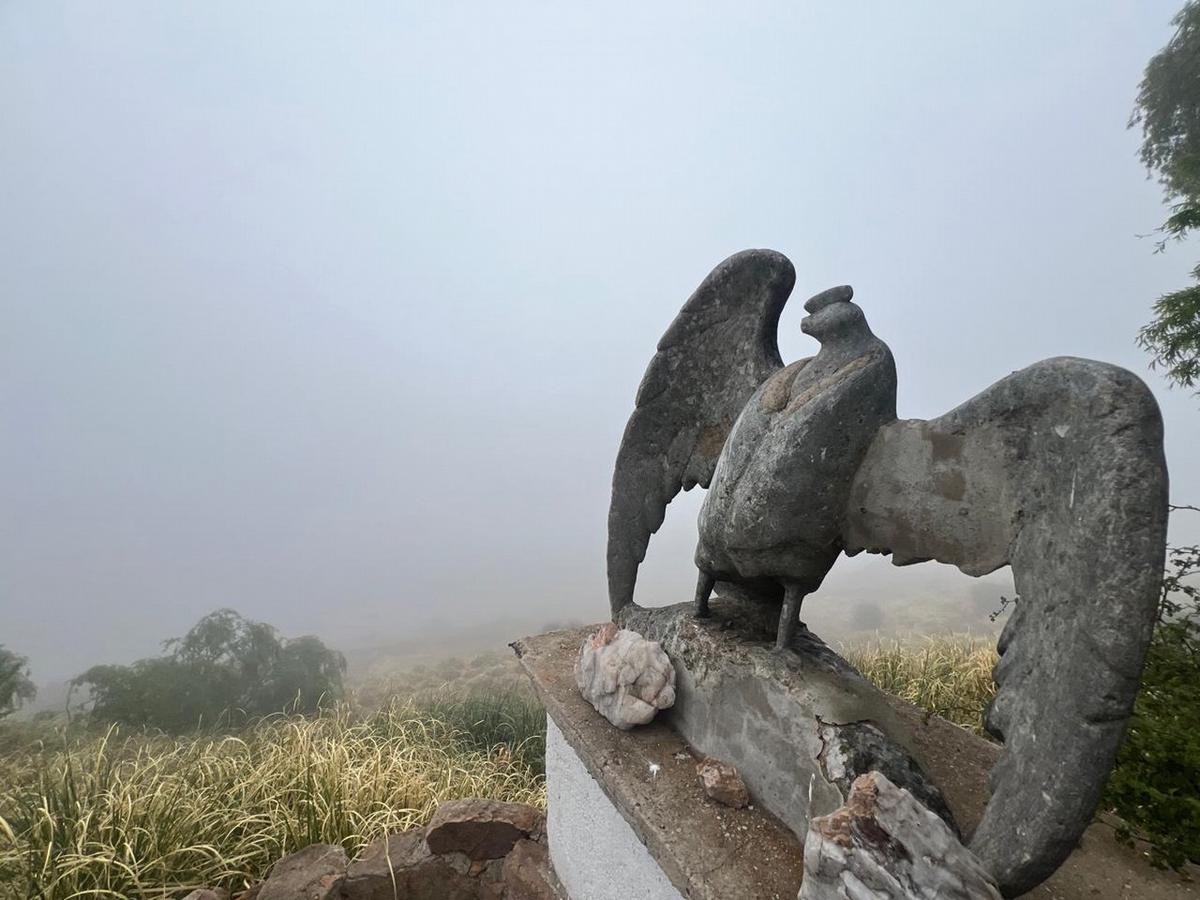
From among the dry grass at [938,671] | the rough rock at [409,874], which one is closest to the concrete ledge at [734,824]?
the rough rock at [409,874]

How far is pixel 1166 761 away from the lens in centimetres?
201

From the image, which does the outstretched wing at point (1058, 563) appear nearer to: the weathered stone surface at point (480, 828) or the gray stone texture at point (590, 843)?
the gray stone texture at point (590, 843)

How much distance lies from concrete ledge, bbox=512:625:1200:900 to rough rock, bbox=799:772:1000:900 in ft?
0.50

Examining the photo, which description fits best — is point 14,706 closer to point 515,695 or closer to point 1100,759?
point 515,695

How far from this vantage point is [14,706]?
4.62 meters

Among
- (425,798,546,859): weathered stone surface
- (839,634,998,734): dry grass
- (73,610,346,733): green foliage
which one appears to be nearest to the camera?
(425,798,546,859): weathered stone surface

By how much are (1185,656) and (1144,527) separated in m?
2.72

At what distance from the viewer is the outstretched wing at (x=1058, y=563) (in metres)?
0.85

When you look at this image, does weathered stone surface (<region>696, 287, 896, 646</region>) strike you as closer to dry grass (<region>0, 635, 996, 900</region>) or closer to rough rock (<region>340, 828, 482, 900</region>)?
rough rock (<region>340, 828, 482, 900</region>)

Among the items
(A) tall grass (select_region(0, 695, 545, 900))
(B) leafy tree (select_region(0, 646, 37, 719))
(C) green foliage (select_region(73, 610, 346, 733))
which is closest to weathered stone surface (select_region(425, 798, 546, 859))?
(A) tall grass (select_region(0, 695, 545, 900))

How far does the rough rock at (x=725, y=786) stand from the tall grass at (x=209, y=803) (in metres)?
2.22

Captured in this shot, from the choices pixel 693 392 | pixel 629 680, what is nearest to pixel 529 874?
pixel 629 680

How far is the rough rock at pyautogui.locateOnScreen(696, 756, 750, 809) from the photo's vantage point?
1438mm

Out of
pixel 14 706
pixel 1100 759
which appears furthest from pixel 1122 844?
pixel 14 706
